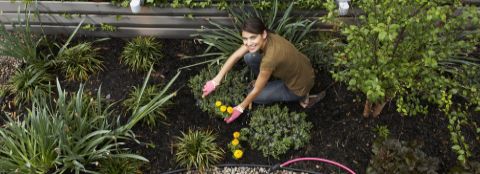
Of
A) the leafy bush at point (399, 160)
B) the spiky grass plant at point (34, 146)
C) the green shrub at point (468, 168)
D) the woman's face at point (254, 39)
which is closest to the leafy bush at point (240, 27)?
the woman's face at point (254, 39)

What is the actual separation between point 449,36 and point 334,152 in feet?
4.04

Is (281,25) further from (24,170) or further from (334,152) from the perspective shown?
(24,170)

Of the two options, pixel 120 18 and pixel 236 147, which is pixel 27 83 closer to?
pixel 120 18

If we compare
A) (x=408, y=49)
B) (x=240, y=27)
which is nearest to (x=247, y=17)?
(x=240, y=27)

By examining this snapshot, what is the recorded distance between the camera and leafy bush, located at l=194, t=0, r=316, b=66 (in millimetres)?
3645

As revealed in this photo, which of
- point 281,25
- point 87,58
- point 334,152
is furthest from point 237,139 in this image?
point 87,58

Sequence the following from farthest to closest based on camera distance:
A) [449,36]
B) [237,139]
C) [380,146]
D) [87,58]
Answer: [87,58], [237,139], [380,146], [449,36]

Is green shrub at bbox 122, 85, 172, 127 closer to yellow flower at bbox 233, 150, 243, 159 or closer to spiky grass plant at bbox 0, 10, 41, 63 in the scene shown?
yellow flower at bbox 233, 150, 243, 159

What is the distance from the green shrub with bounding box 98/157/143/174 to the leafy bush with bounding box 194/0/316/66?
1.12 metres

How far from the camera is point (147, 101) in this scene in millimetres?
3537

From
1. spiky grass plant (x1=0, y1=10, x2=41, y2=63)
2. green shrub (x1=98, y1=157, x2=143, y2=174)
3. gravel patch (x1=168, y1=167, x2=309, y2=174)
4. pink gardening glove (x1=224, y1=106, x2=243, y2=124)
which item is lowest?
gravel patch (x1=168, y1=167, x2=309, y2=174)

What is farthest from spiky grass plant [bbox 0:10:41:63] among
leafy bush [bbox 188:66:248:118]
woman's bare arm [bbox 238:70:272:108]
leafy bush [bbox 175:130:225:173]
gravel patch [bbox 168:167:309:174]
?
woman's bare arm [bbox 238:70:272:108]

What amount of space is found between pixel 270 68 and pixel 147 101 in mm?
1172

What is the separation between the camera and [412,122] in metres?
3.46
